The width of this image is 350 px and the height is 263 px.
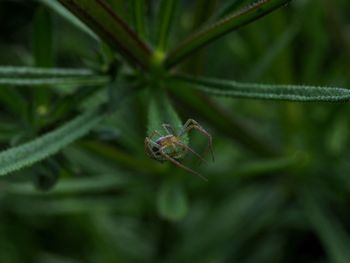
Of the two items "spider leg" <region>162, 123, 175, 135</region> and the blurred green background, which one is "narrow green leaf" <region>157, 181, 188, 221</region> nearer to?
the blurred green background

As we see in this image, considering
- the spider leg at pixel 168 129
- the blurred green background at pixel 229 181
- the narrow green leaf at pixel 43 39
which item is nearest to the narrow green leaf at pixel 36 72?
the narrow green leaf at pixel 43 39

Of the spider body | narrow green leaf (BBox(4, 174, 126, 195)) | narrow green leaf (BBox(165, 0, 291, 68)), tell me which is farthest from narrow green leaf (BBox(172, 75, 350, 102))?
narrow green leaf (BBox(4, 174, 126, 195))

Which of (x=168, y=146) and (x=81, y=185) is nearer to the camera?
(x=168, y=146)

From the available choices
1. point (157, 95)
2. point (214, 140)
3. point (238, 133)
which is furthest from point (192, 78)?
point (214, 140)

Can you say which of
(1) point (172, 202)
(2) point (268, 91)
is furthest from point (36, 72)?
(1) point (172, 202)

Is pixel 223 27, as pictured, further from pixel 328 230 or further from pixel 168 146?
pixel 328 230

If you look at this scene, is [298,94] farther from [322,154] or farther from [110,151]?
[322,154]
